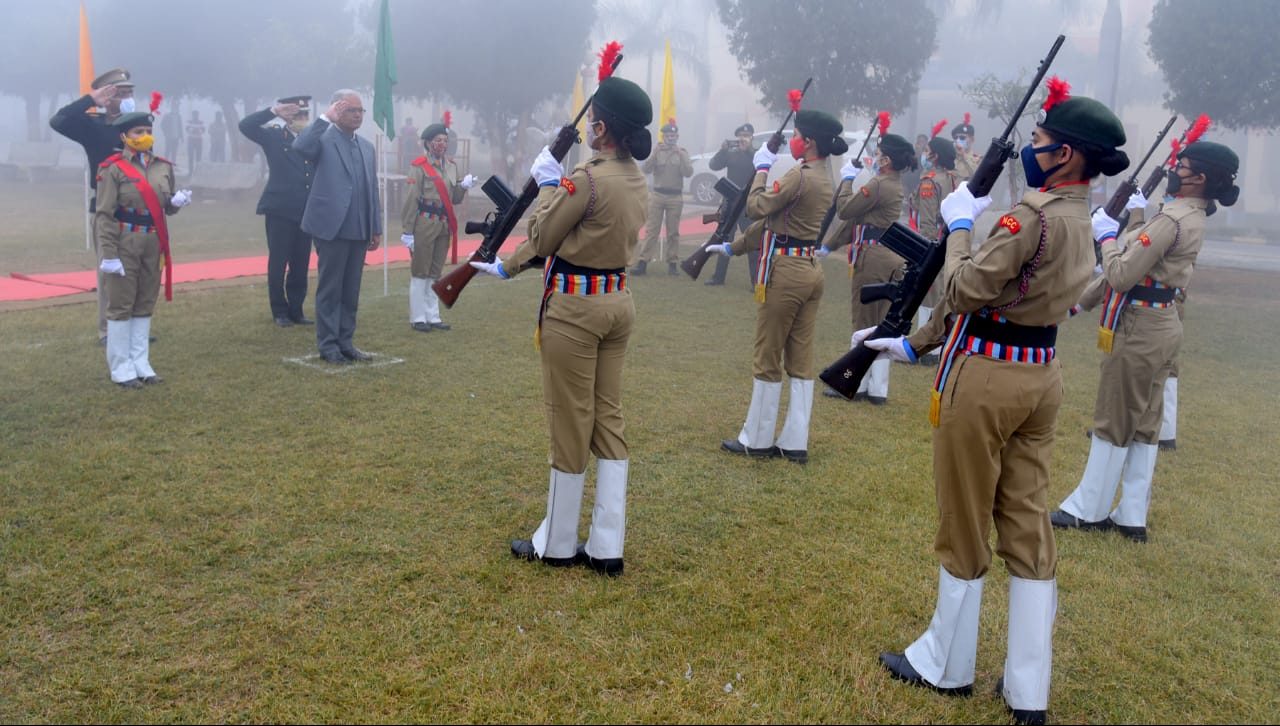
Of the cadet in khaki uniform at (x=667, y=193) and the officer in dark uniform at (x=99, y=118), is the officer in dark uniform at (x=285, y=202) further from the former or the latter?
the cadet in khaki uniform at (x=667, y=193)

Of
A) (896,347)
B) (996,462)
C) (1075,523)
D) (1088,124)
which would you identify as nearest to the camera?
(1088,124)

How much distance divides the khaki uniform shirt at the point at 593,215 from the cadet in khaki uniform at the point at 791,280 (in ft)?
6.48

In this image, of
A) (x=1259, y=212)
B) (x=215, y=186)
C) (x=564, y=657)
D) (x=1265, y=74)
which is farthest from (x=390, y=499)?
(x=1259, y=212)

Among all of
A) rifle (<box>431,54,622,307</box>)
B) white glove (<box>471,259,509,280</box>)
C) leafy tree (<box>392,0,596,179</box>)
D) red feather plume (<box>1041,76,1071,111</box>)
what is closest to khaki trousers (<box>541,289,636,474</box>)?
white glove (<box>471,259,509,280</box>)

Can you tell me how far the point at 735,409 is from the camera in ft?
24.5

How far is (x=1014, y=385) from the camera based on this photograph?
3.29 m

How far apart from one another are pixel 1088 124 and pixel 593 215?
1962 millimetres

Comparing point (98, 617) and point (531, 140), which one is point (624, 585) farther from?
point (531, 140)

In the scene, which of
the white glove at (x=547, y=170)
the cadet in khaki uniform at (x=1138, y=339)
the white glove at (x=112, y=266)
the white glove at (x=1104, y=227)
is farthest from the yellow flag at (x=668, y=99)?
the white glove at (x=547, y=170)

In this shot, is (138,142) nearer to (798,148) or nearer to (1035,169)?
(798,148)

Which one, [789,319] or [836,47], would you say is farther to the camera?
[836,47]

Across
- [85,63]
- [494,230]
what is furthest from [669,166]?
[494,230]

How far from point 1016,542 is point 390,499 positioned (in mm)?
3212

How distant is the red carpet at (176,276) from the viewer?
35.2 ft
